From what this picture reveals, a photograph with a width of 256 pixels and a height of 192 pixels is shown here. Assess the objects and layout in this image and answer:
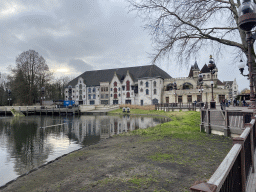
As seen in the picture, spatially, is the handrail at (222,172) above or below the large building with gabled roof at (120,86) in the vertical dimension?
below

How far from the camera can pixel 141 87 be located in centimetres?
6462

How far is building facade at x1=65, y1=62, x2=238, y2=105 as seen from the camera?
55.3 m

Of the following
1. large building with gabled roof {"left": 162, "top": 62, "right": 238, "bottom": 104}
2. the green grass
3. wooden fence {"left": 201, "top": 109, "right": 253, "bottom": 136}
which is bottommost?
the green grass

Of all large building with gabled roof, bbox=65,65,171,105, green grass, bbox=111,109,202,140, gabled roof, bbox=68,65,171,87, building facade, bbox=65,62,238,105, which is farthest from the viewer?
gabled roof, bbox=68,65,171,87

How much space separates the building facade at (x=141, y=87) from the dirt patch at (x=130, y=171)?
4520cm

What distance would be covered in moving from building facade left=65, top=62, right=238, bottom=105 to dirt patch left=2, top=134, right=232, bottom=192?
4520cm

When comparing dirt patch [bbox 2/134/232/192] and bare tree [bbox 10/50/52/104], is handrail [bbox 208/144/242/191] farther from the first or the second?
bare tree [bbox 10/50/52/104]

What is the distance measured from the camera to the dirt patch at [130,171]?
5.07 metres

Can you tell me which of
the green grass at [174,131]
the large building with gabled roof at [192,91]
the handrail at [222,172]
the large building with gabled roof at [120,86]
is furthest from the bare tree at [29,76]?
the handrail at [222,172]

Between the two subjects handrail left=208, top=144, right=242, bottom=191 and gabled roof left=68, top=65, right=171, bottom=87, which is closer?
handrail left=208, top=144, right=242, bottom=191

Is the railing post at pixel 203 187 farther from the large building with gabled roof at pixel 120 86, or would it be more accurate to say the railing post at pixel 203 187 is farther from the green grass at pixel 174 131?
the large building with gabled roof at pixel 120 86

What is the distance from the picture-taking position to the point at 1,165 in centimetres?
881

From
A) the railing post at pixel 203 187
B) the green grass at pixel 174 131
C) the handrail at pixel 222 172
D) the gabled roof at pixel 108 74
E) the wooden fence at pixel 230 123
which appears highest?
the gabled roof at pixel 108 74

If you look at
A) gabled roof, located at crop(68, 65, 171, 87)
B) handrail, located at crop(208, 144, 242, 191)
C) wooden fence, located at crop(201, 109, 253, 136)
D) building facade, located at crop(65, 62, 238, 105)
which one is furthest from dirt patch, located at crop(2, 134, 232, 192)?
gabled roof, located at crop(68, 65, 171, 87)
